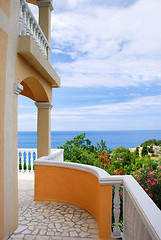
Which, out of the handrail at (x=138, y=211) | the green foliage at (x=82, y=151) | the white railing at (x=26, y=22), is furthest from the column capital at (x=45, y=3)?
the green foliage at (x=82, y=151)

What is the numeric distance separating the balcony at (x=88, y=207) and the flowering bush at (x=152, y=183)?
78.6 inches

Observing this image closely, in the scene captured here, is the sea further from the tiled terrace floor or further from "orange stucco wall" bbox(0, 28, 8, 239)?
"orange stucco wall" bbox(0, 28, 8, 239)

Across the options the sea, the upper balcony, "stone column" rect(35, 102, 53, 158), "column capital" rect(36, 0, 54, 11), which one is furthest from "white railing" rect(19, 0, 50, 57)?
the sea

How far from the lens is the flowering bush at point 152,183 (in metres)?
4.97

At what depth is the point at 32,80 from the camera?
4879mm

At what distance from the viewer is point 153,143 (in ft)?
37.8

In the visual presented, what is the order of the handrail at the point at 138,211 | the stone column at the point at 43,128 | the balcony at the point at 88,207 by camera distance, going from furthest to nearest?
the stone column at the point at 43,128 → the balcony at the point at 88,207 → the handrail at the point at 138,211

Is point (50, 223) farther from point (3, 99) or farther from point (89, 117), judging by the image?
point (89, 117)

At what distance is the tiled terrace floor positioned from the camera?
10.5 ft

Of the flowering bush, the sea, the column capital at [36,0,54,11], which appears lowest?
the sea

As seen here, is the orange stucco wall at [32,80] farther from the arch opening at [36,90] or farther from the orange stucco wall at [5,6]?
the orange stucco wall at [5,6]

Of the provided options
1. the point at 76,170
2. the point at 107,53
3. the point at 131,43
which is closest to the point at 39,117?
the point at 76,170

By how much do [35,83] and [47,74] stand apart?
0.40 meters

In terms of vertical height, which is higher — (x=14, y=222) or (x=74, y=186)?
(x=74, y=186)
